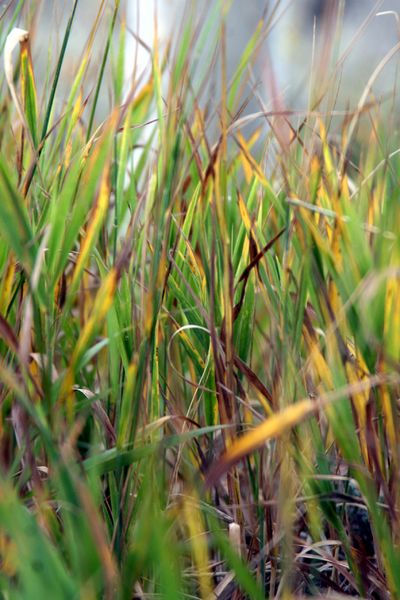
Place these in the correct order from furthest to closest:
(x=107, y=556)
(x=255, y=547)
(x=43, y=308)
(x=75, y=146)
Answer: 1. (x=75, y=146)
2. (x=255, y=547)
3. (x=43, y=308)
4. (x=107, y=556)

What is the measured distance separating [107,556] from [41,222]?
294 millimetres

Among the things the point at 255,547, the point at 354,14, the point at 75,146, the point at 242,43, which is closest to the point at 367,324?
the point at 255,547

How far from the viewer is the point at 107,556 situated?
307 millimetres

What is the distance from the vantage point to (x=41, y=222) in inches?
22.0

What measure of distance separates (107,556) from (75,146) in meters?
0.45

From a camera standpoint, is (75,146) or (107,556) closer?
(107,556)

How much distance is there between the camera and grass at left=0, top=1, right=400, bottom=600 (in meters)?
0.38

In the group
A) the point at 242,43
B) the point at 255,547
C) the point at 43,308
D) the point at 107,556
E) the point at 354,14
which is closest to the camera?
the point at 107,556

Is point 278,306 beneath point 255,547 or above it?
above

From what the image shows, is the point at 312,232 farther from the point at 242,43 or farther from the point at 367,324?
the point at 242,43

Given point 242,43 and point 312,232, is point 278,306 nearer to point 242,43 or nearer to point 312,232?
point 312,232

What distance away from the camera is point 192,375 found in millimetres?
634

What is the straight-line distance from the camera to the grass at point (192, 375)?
0.38m

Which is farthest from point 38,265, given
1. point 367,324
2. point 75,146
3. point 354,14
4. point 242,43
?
point 354,14
